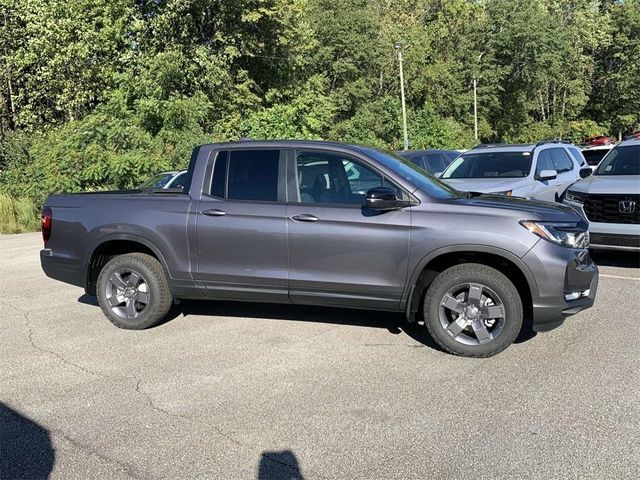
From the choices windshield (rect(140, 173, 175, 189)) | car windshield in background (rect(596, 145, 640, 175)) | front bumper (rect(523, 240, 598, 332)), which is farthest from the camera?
windshield (rect(140, 173, 175, 189))

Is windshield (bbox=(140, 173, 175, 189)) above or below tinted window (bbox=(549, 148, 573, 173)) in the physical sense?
below

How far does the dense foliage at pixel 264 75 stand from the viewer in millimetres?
21062

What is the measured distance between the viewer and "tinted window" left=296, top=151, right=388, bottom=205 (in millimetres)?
5305

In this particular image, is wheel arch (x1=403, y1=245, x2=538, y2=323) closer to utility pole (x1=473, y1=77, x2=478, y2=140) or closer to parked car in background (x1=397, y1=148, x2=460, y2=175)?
parked car in background (x1=397, y1=148, x2=460, y2=175)

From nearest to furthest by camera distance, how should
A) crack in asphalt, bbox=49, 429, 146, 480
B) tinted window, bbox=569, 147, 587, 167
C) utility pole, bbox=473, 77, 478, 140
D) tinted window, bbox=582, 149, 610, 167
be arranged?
1. crack in asphalt, bbox=49, 429, 146, 480
2. tinted window, bbox=569, 147, 587, 167
3. tinted window, bbox=582, 149, 610, 167
4. utility pole, bbox=473, 77, 478, 140

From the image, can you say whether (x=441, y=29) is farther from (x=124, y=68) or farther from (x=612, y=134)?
(x=124, y=68)

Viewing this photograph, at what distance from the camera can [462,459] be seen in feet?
11.0

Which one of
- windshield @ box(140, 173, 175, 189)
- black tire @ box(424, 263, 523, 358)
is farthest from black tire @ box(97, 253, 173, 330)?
windshield @ box(140, 173, 175, 189)

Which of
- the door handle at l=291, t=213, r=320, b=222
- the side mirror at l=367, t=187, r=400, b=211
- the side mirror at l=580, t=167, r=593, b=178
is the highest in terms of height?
the side mirror at l=367, t=187, r=400, b=211

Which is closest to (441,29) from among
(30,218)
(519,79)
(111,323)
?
(519,79)

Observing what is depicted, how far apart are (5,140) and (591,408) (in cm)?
2594

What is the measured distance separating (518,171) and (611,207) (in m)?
2.39

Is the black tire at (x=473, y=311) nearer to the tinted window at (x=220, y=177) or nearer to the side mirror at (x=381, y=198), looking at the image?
the side mirror at (x=381, y=198)

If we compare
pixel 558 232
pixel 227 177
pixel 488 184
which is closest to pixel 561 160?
pixel 488 184
